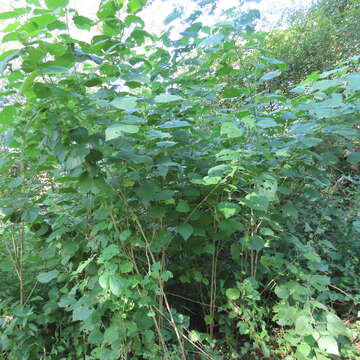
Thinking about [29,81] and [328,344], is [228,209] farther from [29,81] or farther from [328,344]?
[29,81]

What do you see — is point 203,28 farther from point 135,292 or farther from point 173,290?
point 173,290

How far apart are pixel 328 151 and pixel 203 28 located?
906 mm

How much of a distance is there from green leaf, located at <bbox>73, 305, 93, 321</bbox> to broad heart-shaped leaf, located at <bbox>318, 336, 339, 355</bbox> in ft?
3.55

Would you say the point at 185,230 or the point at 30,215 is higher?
the point at 30,215

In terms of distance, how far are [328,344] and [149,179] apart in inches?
44.9

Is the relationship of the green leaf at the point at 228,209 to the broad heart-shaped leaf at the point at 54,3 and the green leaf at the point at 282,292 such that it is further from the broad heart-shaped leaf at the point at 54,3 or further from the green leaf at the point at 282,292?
the broad heart-shaped leaf at the point at 54,3

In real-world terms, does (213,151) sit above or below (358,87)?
below

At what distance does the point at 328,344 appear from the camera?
1.28 m

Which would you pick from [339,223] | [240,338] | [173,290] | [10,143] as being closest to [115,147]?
[10,143]

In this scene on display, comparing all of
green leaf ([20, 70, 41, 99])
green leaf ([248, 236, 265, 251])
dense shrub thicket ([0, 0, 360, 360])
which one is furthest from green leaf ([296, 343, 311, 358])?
green leaf ([20, 70, 41, 99])

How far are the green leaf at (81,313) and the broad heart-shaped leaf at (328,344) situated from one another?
1083mm

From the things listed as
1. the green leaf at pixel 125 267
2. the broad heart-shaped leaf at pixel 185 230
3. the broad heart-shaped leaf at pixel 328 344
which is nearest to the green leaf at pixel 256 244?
the broad heart-shaped leaf at pixel 185 230

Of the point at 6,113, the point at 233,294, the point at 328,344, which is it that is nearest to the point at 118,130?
the point at 6,113

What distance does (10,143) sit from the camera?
1296 millimetres
